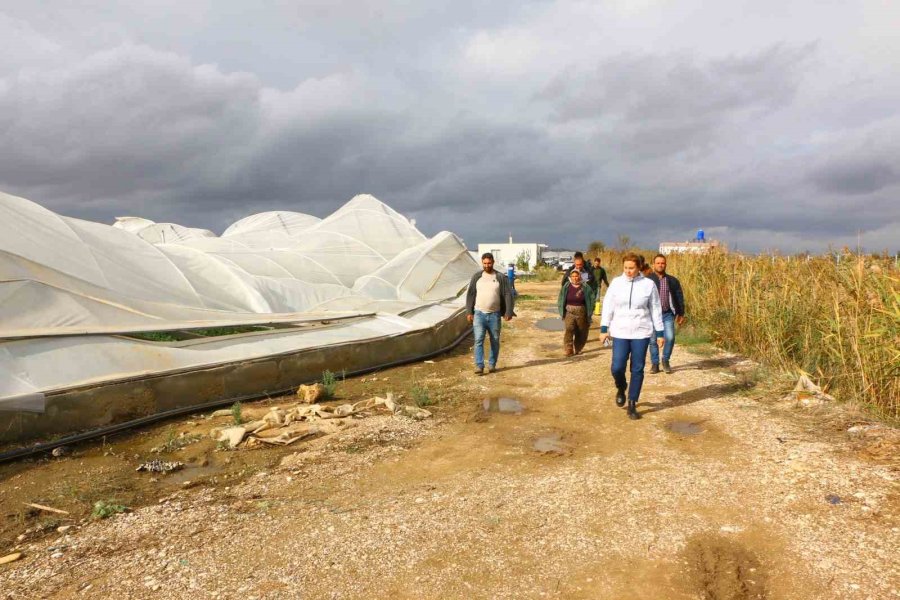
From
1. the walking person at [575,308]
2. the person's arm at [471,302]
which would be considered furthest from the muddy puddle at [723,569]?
the walking person at [575,308]

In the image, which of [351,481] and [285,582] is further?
[351,481]

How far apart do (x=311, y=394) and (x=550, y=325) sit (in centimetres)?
862

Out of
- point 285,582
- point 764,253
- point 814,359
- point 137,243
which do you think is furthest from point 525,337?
point 285,582

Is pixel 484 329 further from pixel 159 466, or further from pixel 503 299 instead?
pixel 159 466

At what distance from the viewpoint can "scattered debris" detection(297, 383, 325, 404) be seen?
22.3 feet

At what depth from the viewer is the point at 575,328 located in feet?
30.2

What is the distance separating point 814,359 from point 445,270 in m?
11.3

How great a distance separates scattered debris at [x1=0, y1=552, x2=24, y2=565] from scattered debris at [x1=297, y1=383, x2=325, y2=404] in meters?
3.52

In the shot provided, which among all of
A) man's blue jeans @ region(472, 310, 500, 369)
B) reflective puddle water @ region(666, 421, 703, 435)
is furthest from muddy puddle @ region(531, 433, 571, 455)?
man's blue jeans @ region(472, 310, 500, 369)

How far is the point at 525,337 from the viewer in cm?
1217

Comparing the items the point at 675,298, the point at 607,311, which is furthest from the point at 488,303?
the point at 675,298

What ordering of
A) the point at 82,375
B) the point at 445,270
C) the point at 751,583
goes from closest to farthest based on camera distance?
1. the point at 751,583
2. the point at 82,375
3. the point at 445,270

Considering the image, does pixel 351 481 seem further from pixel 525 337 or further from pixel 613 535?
pixel 525 337

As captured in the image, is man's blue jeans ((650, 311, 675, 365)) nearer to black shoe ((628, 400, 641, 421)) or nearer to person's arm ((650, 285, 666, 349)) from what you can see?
person's arm ((650, 285, 666, 349))
